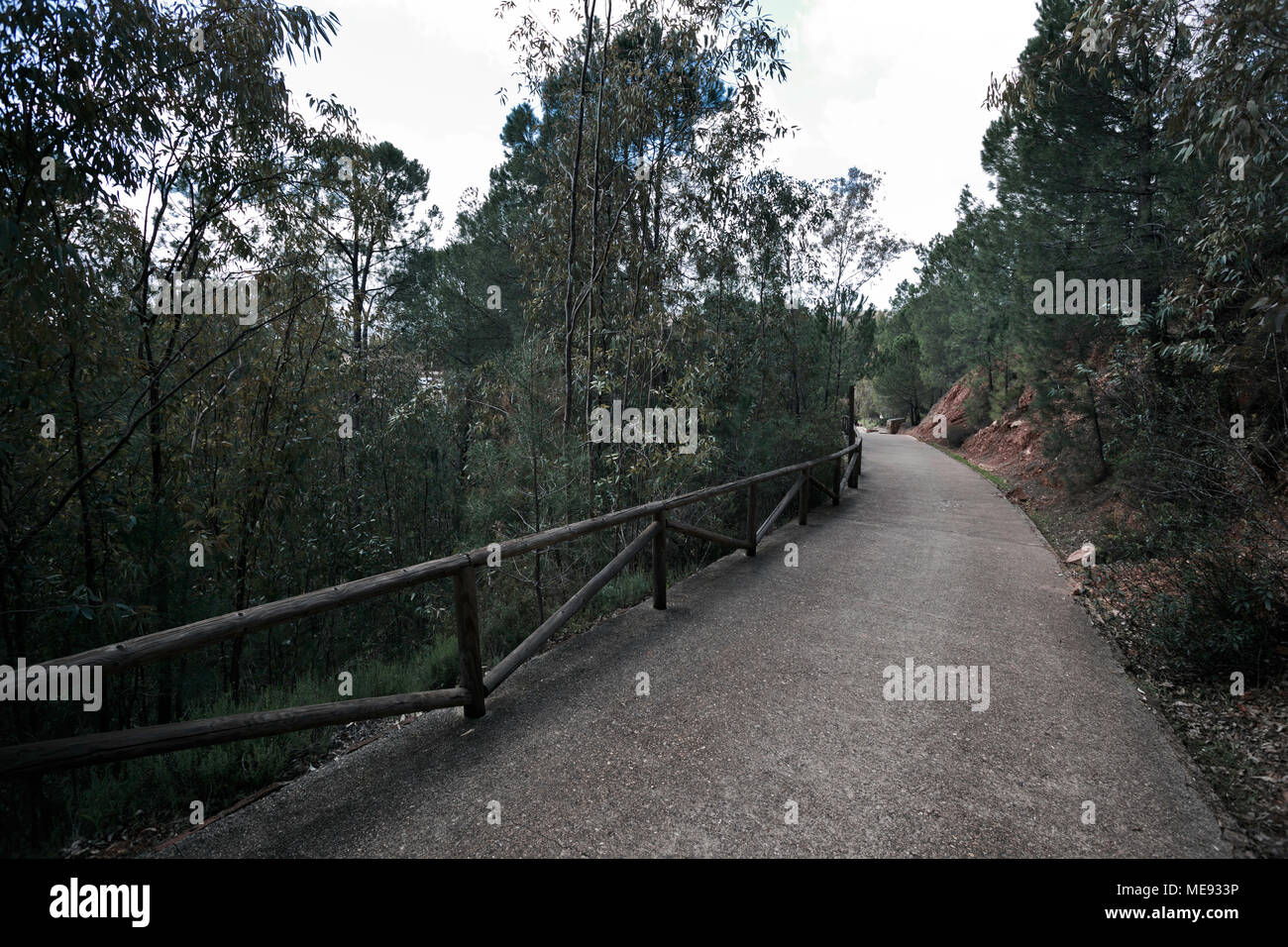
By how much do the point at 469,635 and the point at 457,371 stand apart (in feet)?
40.3

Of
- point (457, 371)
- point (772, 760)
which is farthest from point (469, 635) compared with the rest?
point (457, 371)

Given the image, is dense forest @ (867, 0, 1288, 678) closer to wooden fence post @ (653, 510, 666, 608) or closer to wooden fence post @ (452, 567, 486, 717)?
wooden fence post @ (653, 510, 666, 608)

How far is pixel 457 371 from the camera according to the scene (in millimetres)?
14312

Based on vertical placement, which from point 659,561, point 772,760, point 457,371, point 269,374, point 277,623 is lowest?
point 772,760

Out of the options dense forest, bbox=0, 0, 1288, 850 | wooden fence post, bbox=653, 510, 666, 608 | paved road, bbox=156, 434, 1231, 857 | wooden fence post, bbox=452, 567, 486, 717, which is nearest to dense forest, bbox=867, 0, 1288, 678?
dense forest, bbox=0, 0, 1288, 850

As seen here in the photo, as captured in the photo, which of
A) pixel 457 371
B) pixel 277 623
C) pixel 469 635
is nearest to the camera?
pixel 277 623

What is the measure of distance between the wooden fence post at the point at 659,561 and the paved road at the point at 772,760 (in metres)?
0.17

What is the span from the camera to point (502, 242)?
1532 cm

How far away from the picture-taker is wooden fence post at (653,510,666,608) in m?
5.13

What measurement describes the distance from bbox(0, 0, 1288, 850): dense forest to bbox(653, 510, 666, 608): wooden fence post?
5.98 ft

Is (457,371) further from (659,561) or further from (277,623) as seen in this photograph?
(277,623)

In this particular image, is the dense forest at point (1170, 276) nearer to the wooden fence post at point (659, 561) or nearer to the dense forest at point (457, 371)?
the dense forest at point (457, 371)

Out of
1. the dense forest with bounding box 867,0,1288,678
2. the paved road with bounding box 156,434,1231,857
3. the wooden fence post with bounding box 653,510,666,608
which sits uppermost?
the dense forest with bounding box 867,0,1288,678
